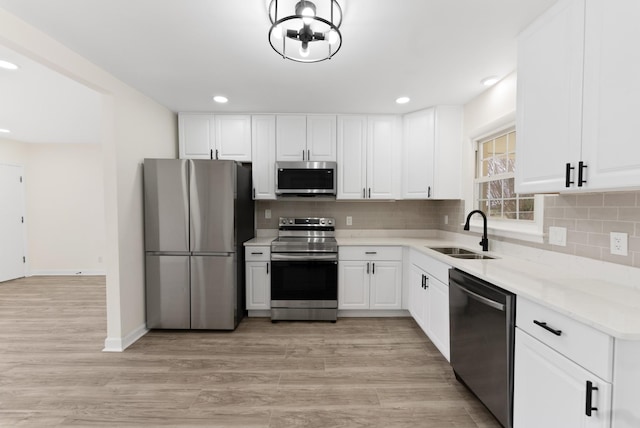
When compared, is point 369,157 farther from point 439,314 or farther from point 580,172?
point 580,172

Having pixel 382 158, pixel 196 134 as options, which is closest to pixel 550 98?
pixel 382 158

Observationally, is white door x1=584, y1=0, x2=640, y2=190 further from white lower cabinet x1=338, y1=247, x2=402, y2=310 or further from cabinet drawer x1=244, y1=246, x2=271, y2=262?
cabinet drawer x1=244, y1=246, x2=271, y2=262

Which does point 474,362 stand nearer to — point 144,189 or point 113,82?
point 144,189

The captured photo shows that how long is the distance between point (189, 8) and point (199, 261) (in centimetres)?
218

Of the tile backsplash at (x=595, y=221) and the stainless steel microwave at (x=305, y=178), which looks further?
the stainless steel microwave at (x=305, y=178)

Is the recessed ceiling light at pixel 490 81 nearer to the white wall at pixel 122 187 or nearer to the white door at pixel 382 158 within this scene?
the white door at pixel 382 158

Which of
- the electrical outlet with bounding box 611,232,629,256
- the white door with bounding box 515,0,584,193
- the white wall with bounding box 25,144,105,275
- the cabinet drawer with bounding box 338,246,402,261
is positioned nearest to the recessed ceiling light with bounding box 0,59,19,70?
the white wall with bounding box 25,144,105,275

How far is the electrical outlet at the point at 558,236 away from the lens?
71.4 inches

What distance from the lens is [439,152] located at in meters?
3.14

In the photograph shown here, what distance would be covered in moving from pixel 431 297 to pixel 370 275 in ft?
2.69

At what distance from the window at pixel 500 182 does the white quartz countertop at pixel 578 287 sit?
0.47 metres

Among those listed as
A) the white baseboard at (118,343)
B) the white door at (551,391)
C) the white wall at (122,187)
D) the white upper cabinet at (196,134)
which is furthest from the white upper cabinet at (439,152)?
the white baseboard at (118,343)

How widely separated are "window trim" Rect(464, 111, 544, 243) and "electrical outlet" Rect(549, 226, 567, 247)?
7 cm

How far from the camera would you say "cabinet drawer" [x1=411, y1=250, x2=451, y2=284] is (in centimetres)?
221
